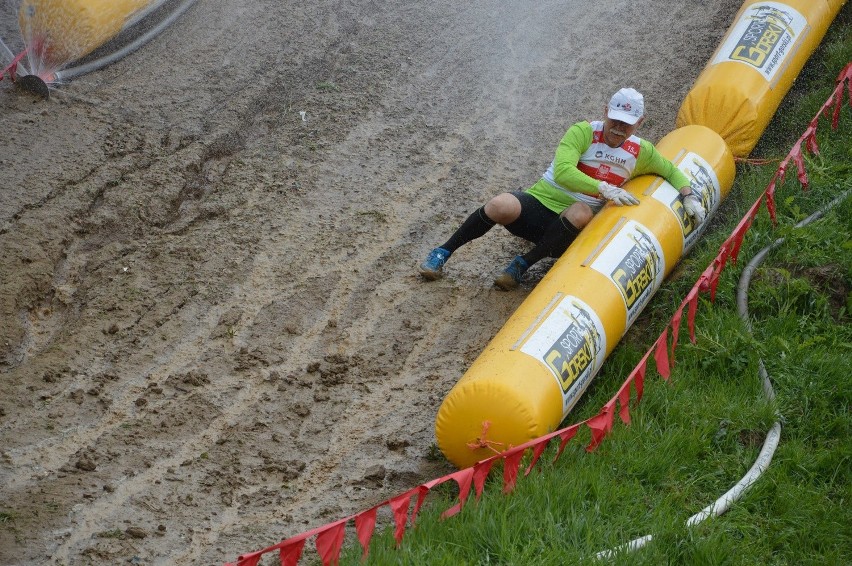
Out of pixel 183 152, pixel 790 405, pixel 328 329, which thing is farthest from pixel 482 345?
pixel 183 152

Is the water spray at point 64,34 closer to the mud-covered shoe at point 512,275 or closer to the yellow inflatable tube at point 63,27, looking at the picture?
the yellow inflatable tube at point 63,27

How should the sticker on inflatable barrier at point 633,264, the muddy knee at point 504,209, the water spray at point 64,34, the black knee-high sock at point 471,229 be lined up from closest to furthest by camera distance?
the sticker on inflatable barrier at point 633,264 < the muddy knee at point 504,209 < the black knee-high sock at point 471,229 < the water spray at point 64,34

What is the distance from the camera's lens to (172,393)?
236 inches

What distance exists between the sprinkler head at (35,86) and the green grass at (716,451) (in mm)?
6043

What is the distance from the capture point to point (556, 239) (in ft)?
22.5

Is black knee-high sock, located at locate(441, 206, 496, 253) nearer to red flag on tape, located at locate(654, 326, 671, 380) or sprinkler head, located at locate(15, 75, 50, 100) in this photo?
red flag on tape, located at locate(654, 326, 671, 380)

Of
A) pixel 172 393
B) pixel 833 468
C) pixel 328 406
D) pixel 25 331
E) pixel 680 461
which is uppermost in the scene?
pixel 25 331

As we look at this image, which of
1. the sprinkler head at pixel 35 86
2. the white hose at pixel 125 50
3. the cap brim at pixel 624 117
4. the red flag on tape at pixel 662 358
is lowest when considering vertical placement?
the red flag on tape at pixel 662 358

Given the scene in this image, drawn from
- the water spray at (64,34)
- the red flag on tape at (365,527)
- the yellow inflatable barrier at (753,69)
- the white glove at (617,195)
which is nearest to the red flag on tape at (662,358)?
the white glove at (617,195)

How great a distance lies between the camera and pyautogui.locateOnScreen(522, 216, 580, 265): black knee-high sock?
6.78 m

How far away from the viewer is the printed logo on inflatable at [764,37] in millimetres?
8398

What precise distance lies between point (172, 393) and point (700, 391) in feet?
10.8

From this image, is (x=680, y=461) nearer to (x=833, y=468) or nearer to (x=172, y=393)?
(x=833, y=468)

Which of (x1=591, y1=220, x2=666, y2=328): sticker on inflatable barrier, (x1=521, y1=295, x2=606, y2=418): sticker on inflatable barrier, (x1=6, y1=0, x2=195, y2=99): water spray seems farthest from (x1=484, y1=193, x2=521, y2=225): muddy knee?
(x1=6, y1=0, x2=195, y2=99): water spray
